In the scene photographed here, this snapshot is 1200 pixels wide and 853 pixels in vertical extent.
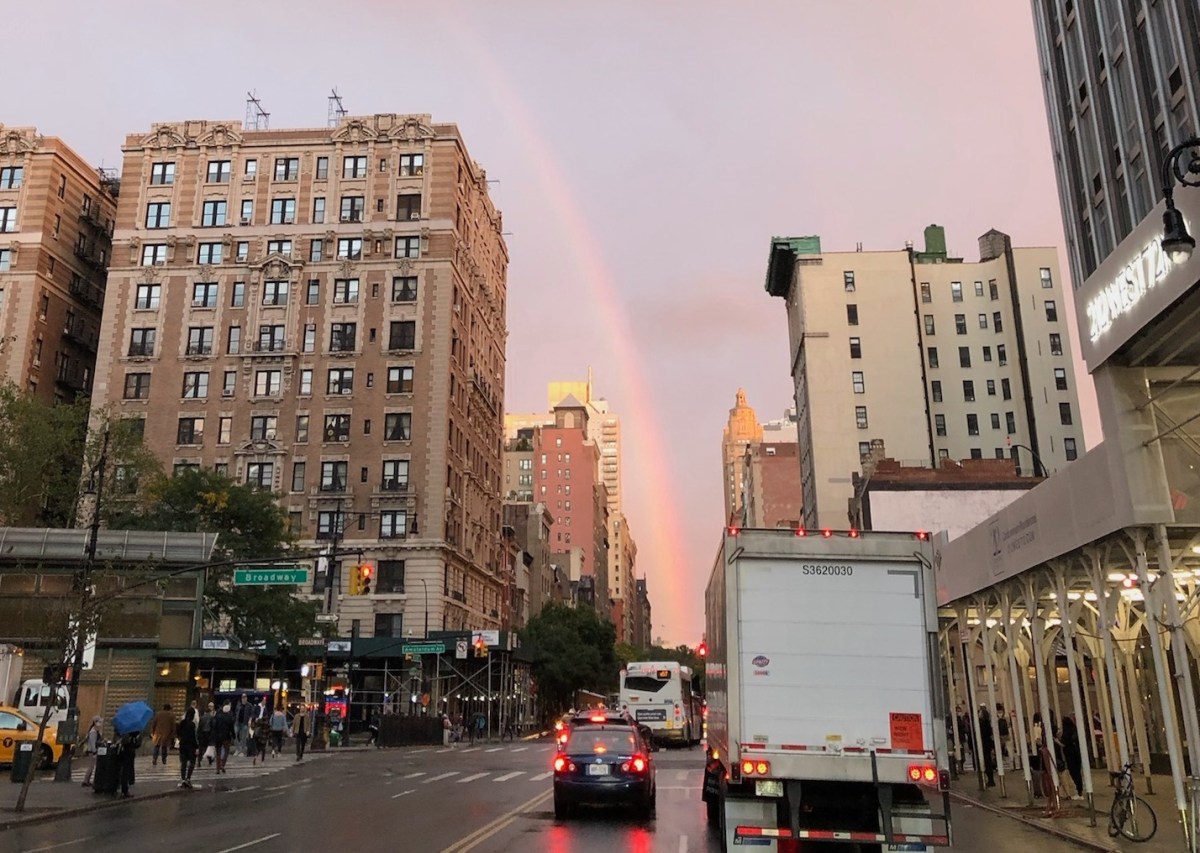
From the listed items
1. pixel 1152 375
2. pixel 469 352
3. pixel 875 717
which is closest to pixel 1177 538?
pixel 1152 375

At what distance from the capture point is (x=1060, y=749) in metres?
23.1

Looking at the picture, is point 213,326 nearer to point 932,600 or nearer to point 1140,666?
point 1140,666

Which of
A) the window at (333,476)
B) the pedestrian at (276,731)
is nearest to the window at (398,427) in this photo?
the window at (333,476)

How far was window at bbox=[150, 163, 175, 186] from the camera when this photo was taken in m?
78.8

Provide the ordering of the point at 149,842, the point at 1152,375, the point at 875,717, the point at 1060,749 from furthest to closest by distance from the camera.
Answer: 1. the point at 1060,749
2. the point at 1152,375
3. the point at 149,842
4. the point at 875,717

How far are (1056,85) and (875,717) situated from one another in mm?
25292

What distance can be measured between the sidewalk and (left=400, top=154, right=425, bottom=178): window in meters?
63.0

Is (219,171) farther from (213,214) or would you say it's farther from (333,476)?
(333,476)

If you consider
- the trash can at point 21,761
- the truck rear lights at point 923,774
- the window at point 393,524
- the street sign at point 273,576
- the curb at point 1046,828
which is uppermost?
the window at point 393,524

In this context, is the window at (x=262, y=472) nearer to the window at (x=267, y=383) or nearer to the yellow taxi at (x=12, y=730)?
the window at (x=267, y=383)

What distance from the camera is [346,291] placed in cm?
7650

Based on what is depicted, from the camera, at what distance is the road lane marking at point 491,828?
1454cm

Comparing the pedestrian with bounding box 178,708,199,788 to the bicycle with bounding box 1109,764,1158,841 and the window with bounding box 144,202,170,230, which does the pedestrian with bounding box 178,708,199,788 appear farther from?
the window with bounding box 144,202,170,230

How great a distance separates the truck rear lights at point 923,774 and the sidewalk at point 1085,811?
5785 mm
